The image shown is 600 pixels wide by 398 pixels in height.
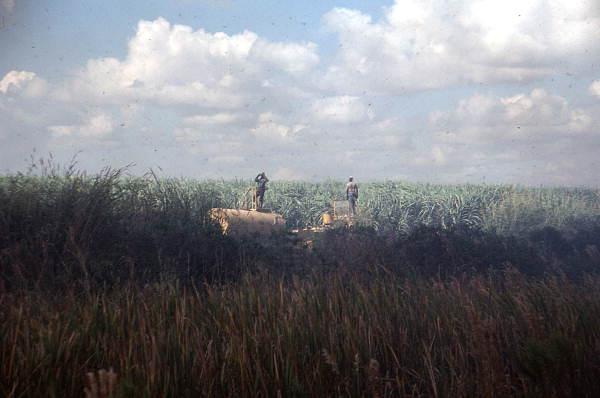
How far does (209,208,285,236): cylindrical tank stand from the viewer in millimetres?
13555

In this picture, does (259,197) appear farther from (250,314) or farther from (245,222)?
(250,314)

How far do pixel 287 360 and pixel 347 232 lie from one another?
9294 millimetres

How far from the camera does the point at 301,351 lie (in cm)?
511

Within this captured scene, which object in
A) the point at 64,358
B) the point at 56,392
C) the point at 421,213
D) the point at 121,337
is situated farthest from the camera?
the point at 421,213

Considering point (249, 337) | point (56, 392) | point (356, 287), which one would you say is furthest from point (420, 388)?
point (56, 392)

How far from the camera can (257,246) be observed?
1157 cm

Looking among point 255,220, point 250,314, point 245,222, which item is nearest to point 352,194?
point 255,220

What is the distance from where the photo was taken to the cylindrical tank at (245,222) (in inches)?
534

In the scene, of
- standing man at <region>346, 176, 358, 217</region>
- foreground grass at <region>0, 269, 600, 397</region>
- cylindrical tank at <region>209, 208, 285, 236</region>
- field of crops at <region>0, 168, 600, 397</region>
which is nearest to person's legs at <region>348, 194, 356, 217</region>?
standing man at <region>346, 176, 358, 217</region>

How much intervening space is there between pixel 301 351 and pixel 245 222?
10848 millimetres

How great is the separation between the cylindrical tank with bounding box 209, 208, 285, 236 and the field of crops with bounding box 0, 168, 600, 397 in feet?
2.22

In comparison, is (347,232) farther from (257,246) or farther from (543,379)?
(543,379)

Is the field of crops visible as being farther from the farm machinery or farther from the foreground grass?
the farm machinery

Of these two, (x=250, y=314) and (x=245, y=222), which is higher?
(x=245, y=222)
